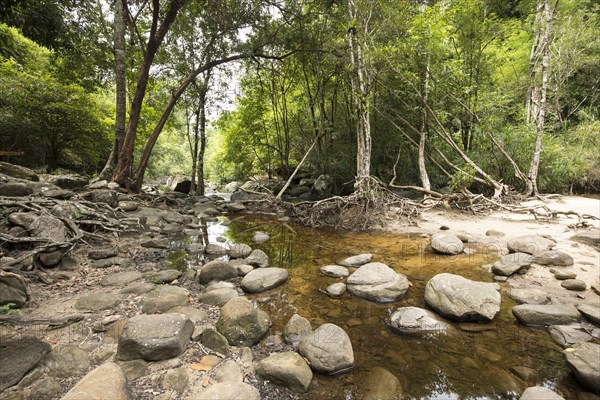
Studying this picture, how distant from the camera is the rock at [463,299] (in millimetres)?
2945

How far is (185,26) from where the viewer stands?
467 inches

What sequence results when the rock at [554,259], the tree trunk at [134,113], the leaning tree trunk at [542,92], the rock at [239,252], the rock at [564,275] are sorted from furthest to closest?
the tree trunk at [134,113] → the leaning tree trunk at [542,92] → the rock at [239,252] → the rock at [554,259] → the rock at [564,275]

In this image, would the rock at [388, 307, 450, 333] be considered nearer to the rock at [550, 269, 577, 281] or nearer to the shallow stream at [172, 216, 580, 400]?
the shallow stream at [172, 216, 580, 400]

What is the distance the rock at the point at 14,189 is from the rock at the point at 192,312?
3.98 m

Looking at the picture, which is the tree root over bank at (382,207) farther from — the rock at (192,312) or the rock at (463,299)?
the rock at (192,312)

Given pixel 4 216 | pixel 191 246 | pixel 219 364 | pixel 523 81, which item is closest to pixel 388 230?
pixel 191 246

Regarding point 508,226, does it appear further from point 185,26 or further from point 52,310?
point 185,26

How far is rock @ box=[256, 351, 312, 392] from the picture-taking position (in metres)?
2.07

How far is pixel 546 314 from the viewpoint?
2914 mm

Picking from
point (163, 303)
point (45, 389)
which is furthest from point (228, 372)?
point (163, 303)

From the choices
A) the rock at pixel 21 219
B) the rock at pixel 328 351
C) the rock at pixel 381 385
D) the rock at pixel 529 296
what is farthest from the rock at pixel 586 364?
the rock at pixel 21 219

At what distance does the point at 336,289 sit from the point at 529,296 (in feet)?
8.02

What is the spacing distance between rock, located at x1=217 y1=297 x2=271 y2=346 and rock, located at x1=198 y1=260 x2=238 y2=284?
50.2 inches

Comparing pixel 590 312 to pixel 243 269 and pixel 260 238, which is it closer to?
pixel 243 269
